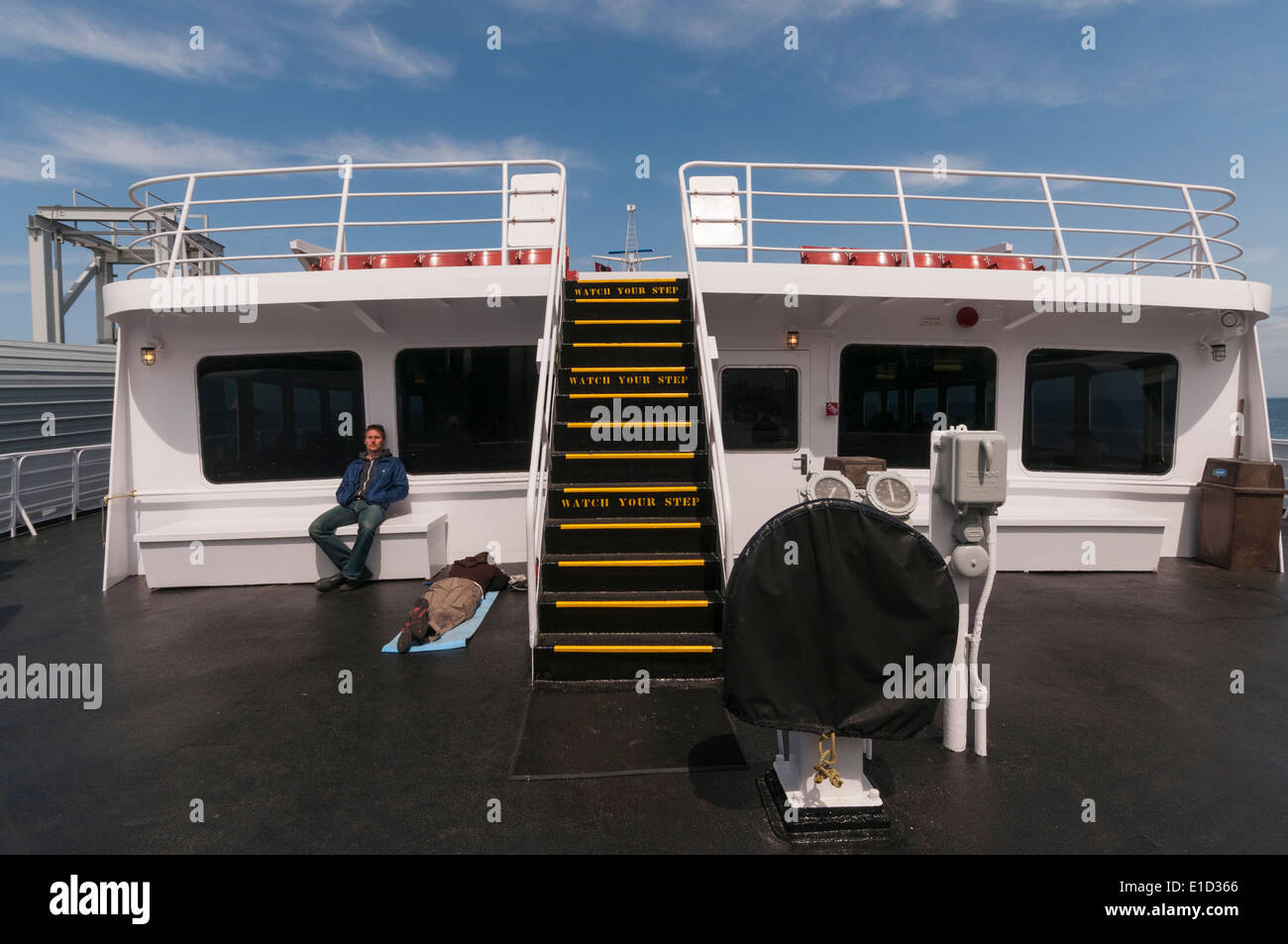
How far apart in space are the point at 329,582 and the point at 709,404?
433cm

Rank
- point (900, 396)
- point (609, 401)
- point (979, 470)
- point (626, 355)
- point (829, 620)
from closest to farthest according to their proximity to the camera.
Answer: point (829, 620), point (979, 470), point (609, 401), point (626, 355), point (900, 396)

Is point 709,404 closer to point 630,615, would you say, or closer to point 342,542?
point 630,615

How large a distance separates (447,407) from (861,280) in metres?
4.72

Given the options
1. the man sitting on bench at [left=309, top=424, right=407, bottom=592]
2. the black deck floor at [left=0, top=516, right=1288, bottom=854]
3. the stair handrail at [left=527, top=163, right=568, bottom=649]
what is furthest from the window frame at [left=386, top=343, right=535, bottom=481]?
the black deck floor at [left=0, top=516, right=1288, bottom=854]

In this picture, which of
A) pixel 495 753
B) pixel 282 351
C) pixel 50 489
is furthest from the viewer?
pixel 50 489

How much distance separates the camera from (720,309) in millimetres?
7141

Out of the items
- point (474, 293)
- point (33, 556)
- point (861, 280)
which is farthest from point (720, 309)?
point (33, 556)

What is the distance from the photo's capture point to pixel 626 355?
19.4 ft

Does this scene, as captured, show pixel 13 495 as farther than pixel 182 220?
Yes

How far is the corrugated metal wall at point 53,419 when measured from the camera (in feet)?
34.1

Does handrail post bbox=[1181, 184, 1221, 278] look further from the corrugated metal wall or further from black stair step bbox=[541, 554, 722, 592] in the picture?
the corrugated metal wall

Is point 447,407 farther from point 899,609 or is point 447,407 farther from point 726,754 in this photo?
point 899,609

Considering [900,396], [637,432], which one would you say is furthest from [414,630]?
[900,396]
